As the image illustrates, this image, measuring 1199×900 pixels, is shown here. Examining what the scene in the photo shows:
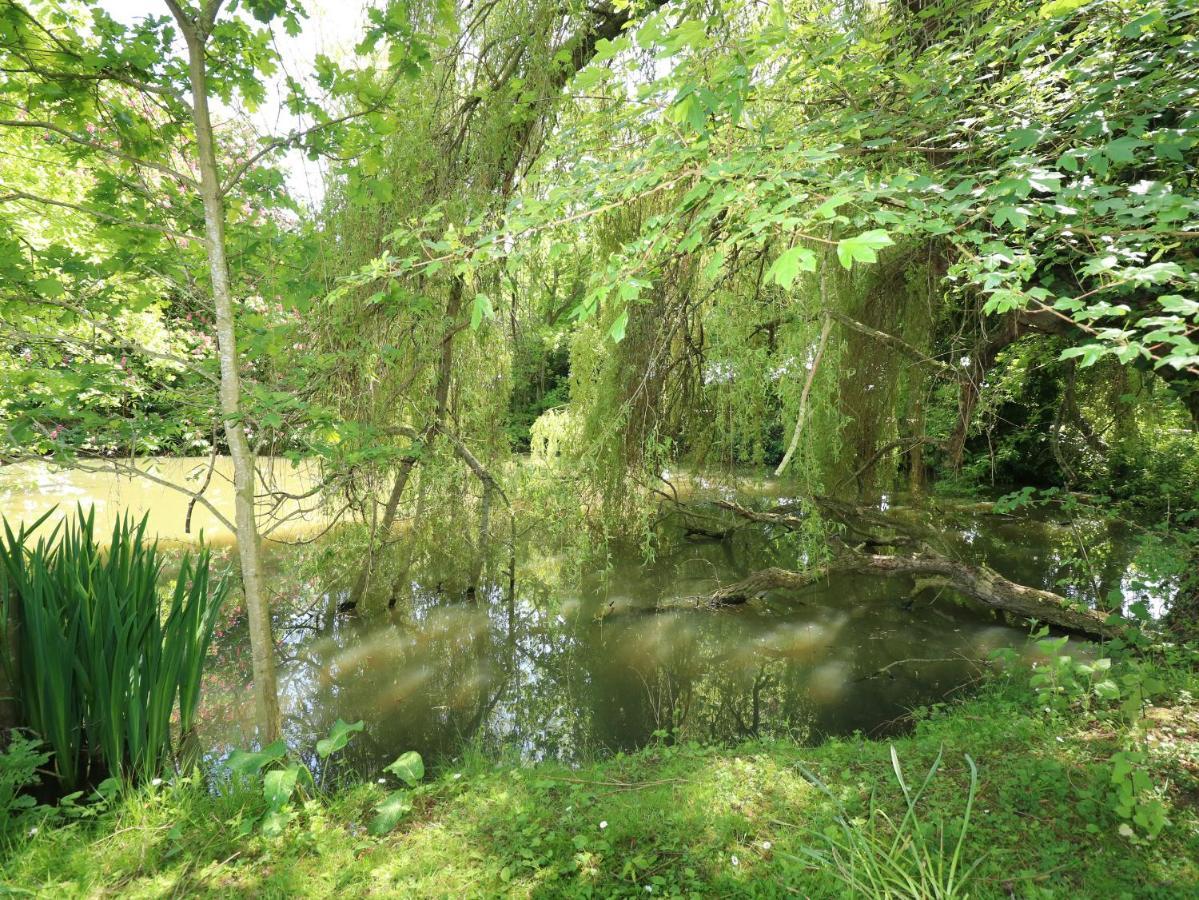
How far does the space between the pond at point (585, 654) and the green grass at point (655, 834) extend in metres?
0.95

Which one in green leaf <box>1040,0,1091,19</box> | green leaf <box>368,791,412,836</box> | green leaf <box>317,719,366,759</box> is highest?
green leaf <box>1040,0,1091,19</box>

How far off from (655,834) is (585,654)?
2318mm

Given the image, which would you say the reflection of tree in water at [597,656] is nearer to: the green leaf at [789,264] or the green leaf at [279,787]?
the green leaf at [279,787]

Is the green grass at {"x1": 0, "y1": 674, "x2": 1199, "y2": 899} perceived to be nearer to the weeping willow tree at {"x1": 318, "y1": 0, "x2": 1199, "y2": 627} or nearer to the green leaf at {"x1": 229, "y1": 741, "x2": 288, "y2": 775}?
the green leaf at {"x1": 229, "y1": 741, "x2": 288, "y2": 775}

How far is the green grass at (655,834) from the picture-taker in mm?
1508

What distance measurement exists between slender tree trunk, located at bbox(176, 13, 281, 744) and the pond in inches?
44.0

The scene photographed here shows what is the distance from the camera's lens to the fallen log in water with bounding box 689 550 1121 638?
3.49 m

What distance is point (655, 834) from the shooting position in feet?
5.87

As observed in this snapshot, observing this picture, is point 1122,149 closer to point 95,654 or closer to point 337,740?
point 337,740

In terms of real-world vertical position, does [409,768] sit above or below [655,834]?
above

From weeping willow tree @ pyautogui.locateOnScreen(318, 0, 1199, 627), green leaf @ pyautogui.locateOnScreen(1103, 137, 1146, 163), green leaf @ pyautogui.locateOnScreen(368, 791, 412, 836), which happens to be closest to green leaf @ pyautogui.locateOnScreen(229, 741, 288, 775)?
green leaf @ pyautogui.locateOnScreen(368, 791, 412, 836)

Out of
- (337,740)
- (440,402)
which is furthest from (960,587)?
(337,740)

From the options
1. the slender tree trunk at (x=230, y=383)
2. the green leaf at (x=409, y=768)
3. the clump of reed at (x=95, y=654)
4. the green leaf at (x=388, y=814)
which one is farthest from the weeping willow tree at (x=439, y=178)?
the green leaf at (x=388, y=814)

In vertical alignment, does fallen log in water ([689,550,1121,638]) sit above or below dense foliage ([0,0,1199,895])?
below
